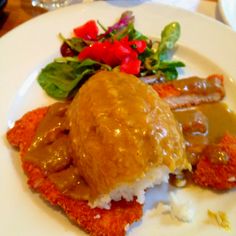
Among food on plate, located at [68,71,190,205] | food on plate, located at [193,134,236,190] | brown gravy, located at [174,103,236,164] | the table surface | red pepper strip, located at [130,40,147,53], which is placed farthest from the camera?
the table surface

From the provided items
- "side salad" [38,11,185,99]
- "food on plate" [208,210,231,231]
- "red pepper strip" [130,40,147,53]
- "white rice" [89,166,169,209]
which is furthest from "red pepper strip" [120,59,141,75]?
"food on plate" [208,210,231,231]

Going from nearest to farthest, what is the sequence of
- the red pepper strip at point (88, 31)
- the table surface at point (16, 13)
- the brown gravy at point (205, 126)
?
the brown gravy at point (205, 126), the red pepper strip at point (88, 31), the table surface at point (16, 13)

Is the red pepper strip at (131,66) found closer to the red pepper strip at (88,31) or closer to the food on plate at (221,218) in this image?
the red pepper strip at (88,31)

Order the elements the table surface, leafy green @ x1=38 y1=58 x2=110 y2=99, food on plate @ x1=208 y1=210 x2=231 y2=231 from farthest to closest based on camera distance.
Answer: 1. the table surface
2. leafy green @ x1=38 y1=58 x2=110 y2=99
3. food on plate @ x1=208 y1=210 x2=231 y2=231

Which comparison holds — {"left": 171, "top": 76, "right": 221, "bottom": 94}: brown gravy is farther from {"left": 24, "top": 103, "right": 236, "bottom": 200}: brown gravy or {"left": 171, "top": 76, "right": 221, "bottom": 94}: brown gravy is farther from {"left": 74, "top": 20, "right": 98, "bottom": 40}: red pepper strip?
{"left": 74, "top": 20, "right": 98, "bottom": 40}: red pepper strip

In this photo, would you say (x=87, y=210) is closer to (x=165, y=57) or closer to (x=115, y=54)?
(x=115, y=54)

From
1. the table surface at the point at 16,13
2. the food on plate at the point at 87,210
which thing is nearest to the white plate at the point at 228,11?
the table surface at the point at 16,13

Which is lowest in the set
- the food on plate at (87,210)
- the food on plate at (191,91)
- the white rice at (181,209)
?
the white rice at (181,209)

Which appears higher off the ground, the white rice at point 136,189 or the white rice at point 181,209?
the white rice at point 136,189
